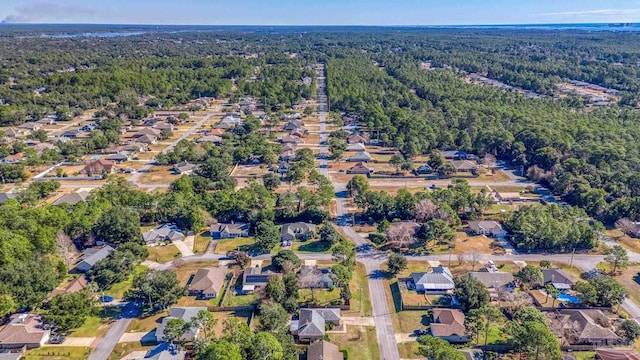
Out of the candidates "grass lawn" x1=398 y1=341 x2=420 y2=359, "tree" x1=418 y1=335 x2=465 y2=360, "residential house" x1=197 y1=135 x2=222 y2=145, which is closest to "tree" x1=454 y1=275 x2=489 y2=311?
"grass lawn" x1=398 y1=341 x2=420 y2=359

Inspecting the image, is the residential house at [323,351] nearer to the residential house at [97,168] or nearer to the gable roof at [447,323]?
the gable roof at [447,323]

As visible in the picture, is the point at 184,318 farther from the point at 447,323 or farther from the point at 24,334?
the point at 447,323

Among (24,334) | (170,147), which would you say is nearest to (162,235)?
(24,334)

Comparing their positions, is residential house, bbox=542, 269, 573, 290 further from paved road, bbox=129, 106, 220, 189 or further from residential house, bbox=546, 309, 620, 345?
paved road, bbox=129, 106, 220, 189

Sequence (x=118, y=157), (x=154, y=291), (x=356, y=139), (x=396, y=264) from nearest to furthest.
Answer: (x=154, y=291) → (x=396, y=264) → (x=118, y=157) → (x=356, y=139)

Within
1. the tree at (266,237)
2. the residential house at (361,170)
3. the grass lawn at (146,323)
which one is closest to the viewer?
the grass lawn at (146,323)

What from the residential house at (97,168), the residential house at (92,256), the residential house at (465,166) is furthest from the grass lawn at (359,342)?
the residential house at (97,168)
